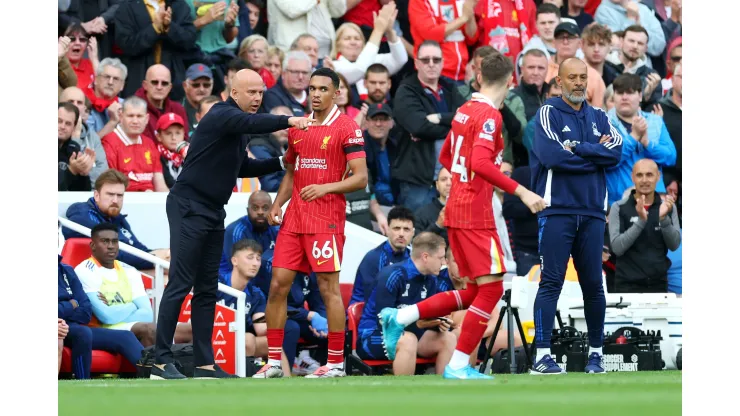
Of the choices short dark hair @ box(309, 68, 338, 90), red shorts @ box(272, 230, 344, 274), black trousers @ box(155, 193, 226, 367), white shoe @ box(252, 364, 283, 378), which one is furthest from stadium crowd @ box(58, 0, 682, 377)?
short dark hair @ box(309, 68, 338, 90)

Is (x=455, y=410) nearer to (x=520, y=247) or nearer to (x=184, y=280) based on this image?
(x=184, y=280)

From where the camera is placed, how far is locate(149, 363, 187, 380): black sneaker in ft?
29.7

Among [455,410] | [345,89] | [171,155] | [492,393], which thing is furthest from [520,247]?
[455,410]

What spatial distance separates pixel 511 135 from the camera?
15.1 m

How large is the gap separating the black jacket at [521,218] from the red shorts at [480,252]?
521 cm

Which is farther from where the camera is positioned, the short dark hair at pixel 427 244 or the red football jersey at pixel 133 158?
the red football jersey at pixel 133 158

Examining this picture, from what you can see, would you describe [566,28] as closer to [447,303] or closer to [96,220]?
[96,220]

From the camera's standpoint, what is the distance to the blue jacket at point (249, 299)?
465 inches

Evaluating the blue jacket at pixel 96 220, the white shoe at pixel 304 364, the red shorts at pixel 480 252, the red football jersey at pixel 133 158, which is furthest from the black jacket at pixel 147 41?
the red shorts at pixel 480 252

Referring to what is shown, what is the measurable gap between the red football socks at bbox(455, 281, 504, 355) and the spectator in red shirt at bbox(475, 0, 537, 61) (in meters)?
8.18

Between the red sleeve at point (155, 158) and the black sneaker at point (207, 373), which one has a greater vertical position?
the red sleeve at point (155, 158)

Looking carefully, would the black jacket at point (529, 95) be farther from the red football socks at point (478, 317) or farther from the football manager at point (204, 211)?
the red football socks at point (478, 317)

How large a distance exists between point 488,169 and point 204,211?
212cm

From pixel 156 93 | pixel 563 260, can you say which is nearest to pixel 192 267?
pixel 563 260
